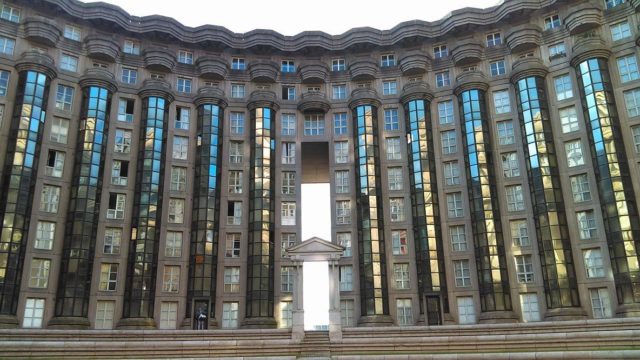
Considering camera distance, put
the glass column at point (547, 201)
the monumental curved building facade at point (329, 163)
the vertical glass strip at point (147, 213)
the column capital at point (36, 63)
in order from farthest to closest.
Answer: the column capital at point (36, 63)
the vertical glass strip at point (147, 213)
the monumental curved building facade at point (329, 163)
the glass column at point (547, 201)

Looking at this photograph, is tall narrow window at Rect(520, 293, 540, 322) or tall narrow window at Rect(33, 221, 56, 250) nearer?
tall narrow window at Rect(33, 221, 56, 250)

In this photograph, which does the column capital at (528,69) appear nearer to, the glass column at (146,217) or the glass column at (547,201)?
the glass column at (547,201)

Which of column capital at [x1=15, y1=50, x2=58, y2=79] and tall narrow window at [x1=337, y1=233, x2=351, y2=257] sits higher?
column capital at [x1=15, y1=50, x2=58, y2=79]

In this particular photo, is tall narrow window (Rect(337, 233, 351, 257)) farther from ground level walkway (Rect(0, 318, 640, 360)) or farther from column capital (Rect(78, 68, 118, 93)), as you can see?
column capital (Rect(78, 68, 118, 93))

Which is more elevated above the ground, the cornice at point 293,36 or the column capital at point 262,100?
the cornice at point 293,36

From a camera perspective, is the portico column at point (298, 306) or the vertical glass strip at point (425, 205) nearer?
the portico column at point (298, 306)

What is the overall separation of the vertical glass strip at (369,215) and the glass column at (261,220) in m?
8.87

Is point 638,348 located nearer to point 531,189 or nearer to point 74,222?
point 531,189

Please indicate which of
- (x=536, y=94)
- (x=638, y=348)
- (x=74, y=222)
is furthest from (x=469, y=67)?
(x=74, y=222)

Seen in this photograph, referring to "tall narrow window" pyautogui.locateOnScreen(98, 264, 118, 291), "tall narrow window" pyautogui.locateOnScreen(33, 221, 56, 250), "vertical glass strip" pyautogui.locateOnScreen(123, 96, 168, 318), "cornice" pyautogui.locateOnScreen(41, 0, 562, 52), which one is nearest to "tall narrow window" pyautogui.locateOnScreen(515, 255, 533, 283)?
"cornice" pyautogui.locateOnScreen(41, 0, 562, 52)

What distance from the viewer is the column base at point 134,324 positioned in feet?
154

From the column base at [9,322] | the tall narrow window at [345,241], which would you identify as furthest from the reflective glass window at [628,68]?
the column base at [9,322]

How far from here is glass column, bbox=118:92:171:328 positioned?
48.3m

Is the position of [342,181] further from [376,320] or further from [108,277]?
[108,277]
